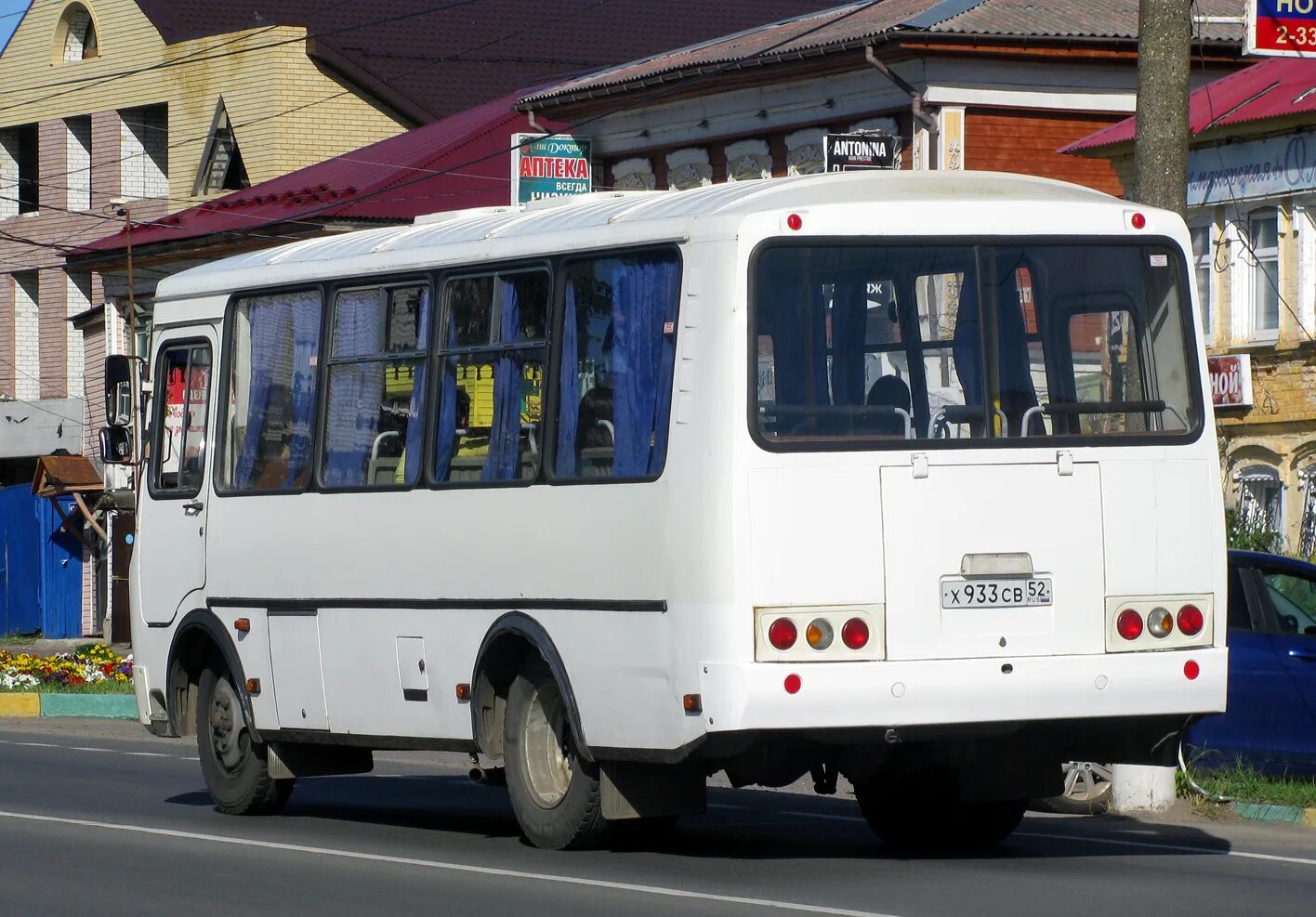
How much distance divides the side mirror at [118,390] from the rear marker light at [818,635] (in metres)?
5.70

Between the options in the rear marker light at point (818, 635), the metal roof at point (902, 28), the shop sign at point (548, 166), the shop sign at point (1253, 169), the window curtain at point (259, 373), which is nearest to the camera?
the rear marker light at point (818, 635)

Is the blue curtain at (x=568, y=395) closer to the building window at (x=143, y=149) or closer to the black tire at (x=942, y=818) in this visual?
the black tire at (x=942, y=818)

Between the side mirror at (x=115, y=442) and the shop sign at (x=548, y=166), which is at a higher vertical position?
the shop sign at (x=548, y=166)

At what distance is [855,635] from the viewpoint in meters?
10.1

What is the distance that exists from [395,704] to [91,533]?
3378 cm

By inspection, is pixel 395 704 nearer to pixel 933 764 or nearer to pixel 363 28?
pixel 933 764

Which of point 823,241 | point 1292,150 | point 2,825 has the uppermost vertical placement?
point 1292,150

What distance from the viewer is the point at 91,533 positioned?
4491cm

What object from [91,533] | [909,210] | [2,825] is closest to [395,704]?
[2,825]

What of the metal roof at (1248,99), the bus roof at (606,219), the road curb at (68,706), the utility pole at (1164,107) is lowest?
the road curb at (68,706)

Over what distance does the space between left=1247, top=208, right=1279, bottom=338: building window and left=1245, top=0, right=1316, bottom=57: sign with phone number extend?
306 inches

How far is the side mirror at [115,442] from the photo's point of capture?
571 inches

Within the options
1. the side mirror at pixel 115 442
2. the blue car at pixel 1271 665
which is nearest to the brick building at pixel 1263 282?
the blue car at pixel 1271 665

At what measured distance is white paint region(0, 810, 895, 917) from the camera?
375 inches
